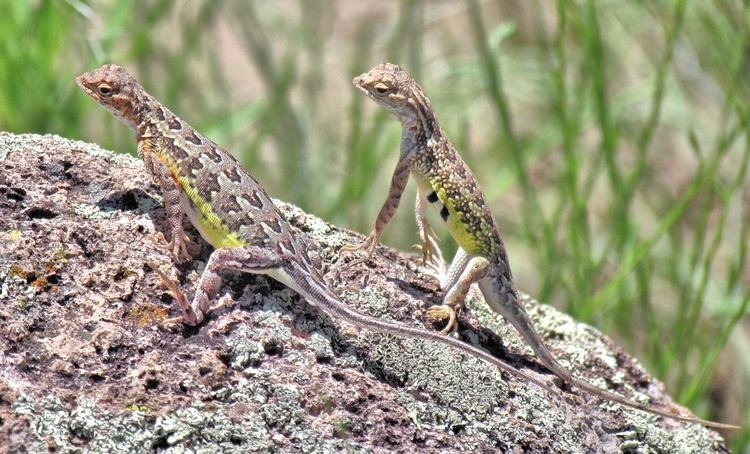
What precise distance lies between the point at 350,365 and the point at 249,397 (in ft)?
1.51

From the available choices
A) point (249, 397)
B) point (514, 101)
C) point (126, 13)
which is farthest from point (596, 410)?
point (514, 101)

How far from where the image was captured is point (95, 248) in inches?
150

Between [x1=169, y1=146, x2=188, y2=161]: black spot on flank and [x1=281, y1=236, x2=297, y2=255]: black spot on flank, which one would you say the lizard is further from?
[x1=169, y1=146, x2=188, y2=161]: black spot on flank

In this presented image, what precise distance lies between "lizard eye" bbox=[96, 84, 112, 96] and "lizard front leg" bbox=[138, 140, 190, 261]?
0.33 meters

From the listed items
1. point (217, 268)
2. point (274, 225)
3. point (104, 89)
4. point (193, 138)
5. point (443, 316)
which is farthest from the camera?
point (104, 89)

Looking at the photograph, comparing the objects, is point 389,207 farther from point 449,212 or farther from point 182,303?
point 182,303

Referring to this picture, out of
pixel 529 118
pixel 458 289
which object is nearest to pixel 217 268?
pixel 458 289

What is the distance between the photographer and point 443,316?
14.0ft

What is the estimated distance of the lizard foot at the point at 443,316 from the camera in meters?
4.24

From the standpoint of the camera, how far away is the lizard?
14.6 ft

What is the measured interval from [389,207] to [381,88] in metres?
0.63

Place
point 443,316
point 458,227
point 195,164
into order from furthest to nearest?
point 458,227 → point 195,164 → point 443,316

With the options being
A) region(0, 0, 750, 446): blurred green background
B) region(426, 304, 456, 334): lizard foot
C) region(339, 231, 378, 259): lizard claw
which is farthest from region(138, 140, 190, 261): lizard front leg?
region(0, 0, 750, 446): blurred green background

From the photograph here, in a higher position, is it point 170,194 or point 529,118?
point 529,118
